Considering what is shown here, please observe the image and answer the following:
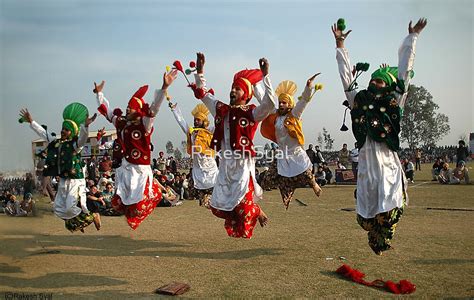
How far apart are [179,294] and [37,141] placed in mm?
4733

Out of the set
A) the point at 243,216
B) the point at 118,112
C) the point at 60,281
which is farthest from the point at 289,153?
the point at 60,281

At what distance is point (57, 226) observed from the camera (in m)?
9.55

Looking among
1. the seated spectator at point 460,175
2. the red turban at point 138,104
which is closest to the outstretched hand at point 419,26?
the red turban at point 138,104

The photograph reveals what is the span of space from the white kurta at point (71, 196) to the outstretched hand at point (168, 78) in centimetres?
162

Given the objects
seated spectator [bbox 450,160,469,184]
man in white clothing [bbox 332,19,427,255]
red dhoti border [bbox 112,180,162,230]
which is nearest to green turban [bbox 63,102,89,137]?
red dhoti border [bbox 112,180,162,230]

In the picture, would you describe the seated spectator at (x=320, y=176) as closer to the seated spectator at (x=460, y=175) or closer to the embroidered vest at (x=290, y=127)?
the seated spectator at (x=460, y=175)

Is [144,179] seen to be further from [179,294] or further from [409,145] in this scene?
[409,145]

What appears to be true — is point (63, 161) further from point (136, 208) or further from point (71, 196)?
point (136, 208)

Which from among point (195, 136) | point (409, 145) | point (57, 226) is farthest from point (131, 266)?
point (409, 145)

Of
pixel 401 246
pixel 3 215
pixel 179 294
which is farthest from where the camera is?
pixel 3 215

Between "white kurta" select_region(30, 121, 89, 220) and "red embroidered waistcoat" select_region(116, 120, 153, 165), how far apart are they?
0.65 metres

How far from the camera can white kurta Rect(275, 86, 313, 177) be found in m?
8.48

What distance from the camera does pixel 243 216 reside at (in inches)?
242

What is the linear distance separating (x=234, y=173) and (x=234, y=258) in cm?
131
